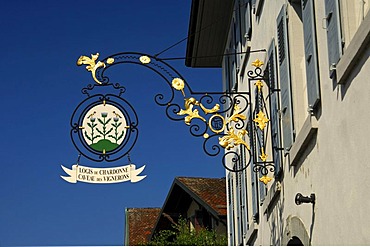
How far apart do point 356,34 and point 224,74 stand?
1424 centimetres

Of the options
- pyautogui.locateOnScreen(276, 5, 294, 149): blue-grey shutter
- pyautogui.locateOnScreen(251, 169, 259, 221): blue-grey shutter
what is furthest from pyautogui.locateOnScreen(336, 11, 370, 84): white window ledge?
pyautogui.locateOnScreen(251, 169, 259, 221): blue-grey shutter

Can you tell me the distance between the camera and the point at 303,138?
9.78 m

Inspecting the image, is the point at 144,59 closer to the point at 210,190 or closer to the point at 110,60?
the point at 110,60

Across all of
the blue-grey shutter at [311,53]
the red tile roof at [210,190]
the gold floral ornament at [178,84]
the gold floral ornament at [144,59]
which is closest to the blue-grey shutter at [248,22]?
the gold floral ornament at [144,59]

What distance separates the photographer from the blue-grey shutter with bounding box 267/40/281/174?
11531 mm

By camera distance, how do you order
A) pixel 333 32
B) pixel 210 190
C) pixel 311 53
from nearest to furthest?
pixel 333 32
pixel 311 53
pixel 210 190

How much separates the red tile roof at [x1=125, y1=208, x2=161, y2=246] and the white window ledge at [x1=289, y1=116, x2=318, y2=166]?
31829 millimetres

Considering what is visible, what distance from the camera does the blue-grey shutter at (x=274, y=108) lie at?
11.5m

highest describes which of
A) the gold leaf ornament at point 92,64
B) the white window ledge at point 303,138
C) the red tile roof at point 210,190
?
the red tile roof at point 210,190

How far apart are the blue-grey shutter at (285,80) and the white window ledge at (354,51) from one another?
2.57m

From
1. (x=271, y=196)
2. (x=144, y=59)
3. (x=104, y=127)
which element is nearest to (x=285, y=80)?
(x=144, y=59)

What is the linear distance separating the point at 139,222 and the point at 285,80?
3523 centimetres

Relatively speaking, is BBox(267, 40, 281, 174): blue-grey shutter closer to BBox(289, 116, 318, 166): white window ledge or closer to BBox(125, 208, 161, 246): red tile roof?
BBox(289, 116, 318, 166): white window ledge

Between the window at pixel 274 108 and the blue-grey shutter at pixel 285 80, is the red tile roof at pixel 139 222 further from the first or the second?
the blue-grey shutter at pixel 285 80
